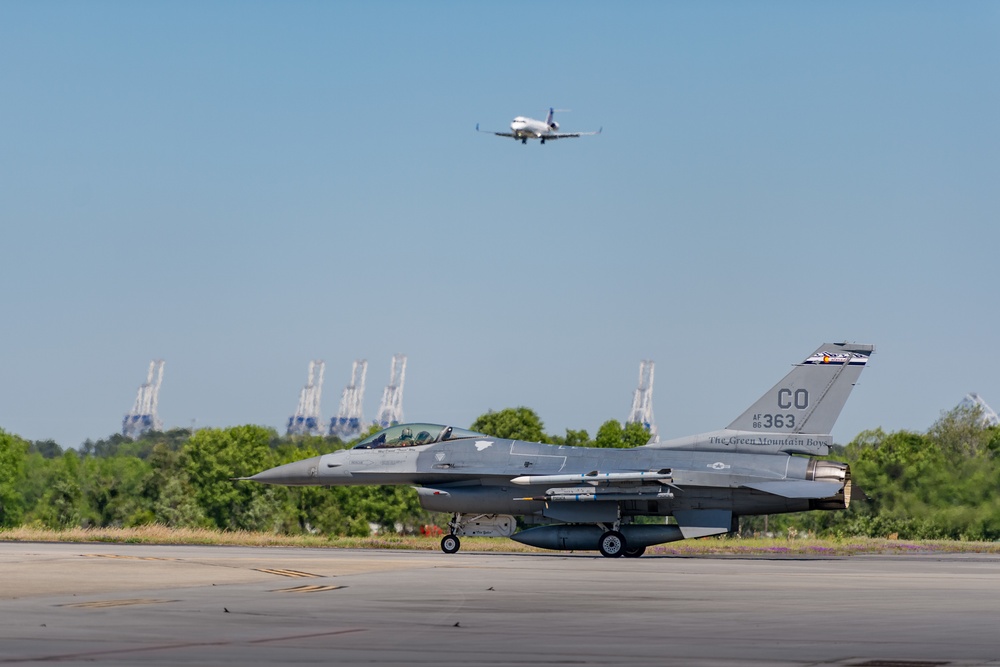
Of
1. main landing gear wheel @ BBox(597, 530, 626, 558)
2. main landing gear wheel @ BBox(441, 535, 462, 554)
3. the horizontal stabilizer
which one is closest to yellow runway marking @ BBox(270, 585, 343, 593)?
main landing gear wheel @ BBox(597, 530, 626, 558)

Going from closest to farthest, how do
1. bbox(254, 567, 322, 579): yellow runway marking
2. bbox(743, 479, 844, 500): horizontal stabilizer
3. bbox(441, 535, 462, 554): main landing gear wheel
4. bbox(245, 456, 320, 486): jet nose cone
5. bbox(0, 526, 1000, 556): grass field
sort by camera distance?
1. bbox(254, 567, 322, 579): yellow runway marking
2. bbox(743, 479, 844, 500): horizontal stabilizer
3. bbox(441, 535, 462, 554): main landing gear wheel
4. bbox(245, 456, 320, 486): jet nose cone
5. bbox(0, 526, 1000, 556): grass field

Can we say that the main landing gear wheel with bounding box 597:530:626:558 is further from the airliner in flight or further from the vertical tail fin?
the airliner in flight

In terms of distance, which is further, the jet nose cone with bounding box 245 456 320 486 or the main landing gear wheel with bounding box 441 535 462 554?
the jet nose cone with bounding box 245 456 320 486

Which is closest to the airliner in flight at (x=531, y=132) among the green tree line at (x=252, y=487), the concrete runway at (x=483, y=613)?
the green tree line at (x=252, y=487)

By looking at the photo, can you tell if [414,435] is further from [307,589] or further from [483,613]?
[483,613]

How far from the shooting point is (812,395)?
28.8 m

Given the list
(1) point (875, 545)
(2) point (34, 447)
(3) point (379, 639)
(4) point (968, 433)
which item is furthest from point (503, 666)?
(2) point (34, 447)

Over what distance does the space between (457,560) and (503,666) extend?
664 inches

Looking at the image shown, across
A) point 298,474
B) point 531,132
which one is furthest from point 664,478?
point 531,132

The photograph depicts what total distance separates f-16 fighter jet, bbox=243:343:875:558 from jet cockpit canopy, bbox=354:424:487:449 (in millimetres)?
536

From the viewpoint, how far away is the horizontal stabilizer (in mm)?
27531

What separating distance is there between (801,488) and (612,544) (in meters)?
4.46

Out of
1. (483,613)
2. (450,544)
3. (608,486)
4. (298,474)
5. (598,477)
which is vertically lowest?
(483,613)

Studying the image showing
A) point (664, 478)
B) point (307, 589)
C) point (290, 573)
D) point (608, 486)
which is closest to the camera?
point (307, 589)
